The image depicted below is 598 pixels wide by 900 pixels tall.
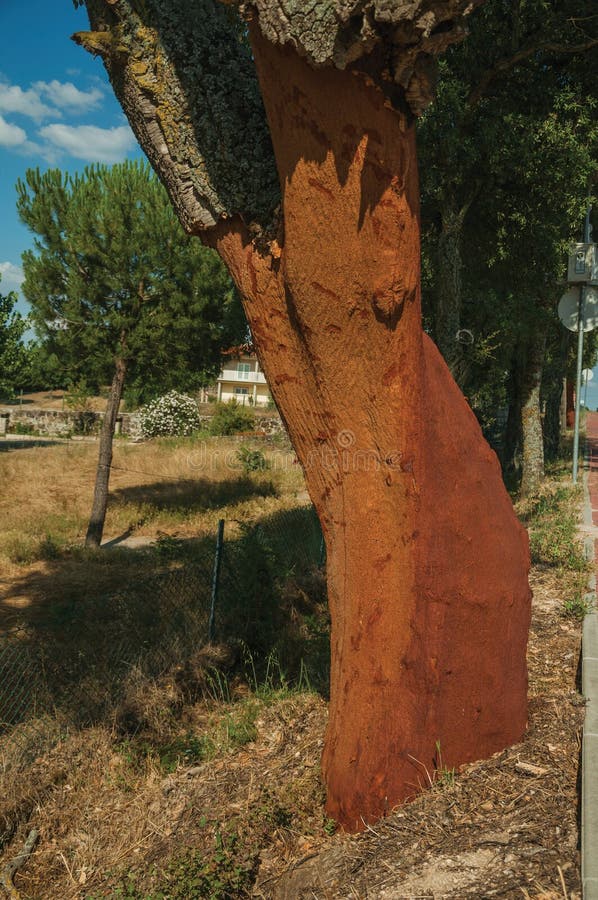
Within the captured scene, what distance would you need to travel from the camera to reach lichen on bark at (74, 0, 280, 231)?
301cm

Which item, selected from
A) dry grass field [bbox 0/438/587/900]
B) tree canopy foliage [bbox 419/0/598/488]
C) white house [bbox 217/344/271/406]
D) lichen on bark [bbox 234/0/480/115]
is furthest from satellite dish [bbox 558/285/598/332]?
white house [bbox 217/344/271/406]

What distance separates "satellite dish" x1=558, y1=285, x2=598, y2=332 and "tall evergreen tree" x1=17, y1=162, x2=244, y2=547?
709cm

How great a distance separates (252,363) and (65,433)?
87.9 feet

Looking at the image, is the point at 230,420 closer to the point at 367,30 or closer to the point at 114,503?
the point at 114,503

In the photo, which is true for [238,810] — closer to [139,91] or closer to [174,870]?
[174,870]

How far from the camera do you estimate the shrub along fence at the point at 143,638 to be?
199 inches

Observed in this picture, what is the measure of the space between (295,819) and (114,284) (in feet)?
39.3

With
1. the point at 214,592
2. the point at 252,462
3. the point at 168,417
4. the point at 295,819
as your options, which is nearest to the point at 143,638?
the point at 214,592

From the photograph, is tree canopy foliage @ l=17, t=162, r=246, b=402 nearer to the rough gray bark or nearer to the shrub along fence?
the shrub along fence

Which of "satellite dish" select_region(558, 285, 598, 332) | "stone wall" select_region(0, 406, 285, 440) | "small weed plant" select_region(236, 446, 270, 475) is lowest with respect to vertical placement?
"small weed plant" select_region(236, 446, 270, 475)

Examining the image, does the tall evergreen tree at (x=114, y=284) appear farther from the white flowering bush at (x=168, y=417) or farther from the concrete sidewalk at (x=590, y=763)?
the white flowering bush at (x=168, y=417)

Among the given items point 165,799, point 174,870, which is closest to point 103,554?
point 165,799

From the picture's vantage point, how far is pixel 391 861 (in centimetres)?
278

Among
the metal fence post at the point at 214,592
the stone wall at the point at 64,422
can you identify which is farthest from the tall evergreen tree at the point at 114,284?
the stone wall at the point at 64,422
